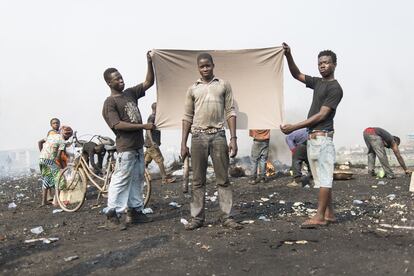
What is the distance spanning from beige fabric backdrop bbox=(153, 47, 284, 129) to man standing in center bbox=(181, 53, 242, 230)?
65 centimetres

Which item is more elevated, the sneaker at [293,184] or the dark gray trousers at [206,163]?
the dark gray trousers at [206,163]

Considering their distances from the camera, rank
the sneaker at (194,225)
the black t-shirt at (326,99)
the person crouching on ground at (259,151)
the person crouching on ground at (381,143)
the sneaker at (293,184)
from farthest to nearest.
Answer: the person crouching on ground at (259,151) < the person crouching on ground at (381,143) < the sneaker at (293,184) < the sneaker at (194,225) < the black t-shirt at (326,99)

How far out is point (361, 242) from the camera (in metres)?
4.24

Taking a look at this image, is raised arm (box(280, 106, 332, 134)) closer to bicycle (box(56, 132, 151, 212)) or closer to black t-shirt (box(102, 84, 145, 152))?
black t-shirt (box(102, 84, 145, 152))

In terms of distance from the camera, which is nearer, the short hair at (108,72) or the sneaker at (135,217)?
A: the short hair at (108,72)

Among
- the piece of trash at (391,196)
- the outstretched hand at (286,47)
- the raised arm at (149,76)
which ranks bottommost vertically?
the piece of trash at (391,196)

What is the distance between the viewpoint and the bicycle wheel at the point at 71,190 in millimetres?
7027

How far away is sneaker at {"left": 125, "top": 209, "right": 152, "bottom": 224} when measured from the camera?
5.51m

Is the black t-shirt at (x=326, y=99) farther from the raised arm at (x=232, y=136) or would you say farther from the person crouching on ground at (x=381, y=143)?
the person crouching on ground at (x=381, y=143)

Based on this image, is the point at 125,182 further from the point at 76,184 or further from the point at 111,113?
the point at 76,184

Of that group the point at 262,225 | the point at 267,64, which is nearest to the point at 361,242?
the point at 262,225

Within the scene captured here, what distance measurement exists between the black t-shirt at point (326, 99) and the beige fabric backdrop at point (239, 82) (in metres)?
0.69

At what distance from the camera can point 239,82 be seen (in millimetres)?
5633

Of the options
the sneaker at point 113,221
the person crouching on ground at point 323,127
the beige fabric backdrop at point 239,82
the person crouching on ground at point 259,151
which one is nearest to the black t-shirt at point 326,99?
the person crouching on ground at point 323,127
